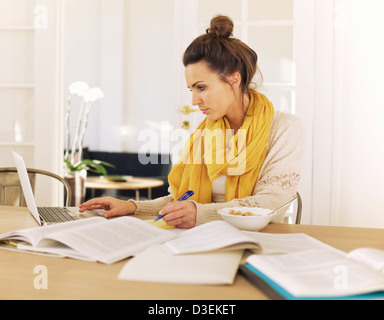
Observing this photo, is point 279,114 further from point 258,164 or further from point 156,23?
point 156,23

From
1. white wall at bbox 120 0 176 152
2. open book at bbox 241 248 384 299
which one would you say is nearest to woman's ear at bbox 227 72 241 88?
open book at bbox 241 248 384 299

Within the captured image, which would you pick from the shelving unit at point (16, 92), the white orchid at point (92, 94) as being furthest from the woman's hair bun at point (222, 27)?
the white orchid at point (92, 94)

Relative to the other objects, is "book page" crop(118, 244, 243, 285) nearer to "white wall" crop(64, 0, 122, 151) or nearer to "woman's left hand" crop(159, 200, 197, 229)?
"woman's left hand" crop(159, 200, 197, 229)

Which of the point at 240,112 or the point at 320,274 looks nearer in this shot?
the point at 320,274

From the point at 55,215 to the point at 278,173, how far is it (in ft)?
2.33

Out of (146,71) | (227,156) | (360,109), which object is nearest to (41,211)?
(227,156)

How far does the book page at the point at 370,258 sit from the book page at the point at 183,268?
20 cm

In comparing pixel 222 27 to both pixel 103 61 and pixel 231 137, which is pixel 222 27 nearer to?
pixel 231 137

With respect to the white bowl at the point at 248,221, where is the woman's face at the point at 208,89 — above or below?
above

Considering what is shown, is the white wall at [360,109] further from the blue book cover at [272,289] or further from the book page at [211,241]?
the blue book cover at [272,289]

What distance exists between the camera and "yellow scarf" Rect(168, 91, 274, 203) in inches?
62.6

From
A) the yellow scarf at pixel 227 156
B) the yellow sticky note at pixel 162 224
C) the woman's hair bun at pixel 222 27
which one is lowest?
the yellow sticky note at pixel 162 224

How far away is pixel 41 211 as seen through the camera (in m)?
1.42

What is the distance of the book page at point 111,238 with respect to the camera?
0.86m
